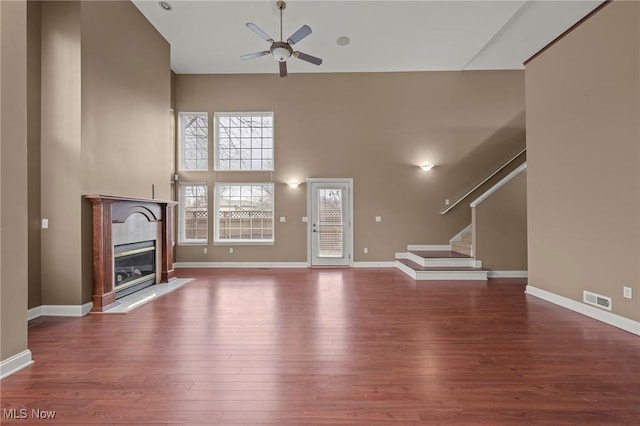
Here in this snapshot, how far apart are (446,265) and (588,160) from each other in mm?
3024

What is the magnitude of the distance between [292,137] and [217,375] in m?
5.90

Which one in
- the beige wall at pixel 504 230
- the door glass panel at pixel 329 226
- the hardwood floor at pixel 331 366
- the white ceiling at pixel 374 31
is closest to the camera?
the hardwood floor at pixel 331 366

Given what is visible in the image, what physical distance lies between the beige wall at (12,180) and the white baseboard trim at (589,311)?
5.71 m

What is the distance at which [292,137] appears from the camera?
292 inches

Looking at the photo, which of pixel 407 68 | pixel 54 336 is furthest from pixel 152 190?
pixel 407 68

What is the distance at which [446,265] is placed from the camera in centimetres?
615

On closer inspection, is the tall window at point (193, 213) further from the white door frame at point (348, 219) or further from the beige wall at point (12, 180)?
the beige wall at point (12, 180)

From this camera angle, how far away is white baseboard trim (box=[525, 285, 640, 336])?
3248mm

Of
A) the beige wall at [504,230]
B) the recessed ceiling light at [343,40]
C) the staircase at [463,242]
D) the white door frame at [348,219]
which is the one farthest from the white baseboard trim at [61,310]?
the staircase at [463,242]

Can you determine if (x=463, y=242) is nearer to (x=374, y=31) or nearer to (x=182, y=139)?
(x=374, y=31)

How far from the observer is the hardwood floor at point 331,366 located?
6.30ft

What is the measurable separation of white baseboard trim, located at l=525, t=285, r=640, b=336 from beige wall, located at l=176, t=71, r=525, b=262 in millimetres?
2861

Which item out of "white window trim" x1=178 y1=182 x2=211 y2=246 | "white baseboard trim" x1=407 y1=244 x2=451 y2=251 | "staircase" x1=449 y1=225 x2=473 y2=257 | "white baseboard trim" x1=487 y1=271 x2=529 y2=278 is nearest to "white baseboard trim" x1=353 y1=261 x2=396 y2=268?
"white baseboard trim" x1=407 y1=244 x2=451 y2=251

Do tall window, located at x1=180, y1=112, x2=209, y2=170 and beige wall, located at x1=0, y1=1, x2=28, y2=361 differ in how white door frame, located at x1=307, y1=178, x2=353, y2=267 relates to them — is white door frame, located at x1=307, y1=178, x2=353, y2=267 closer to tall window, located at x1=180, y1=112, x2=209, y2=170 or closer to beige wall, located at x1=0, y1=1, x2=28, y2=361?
tall window, located at x1=180, y1=112, x2=209, y2=170
